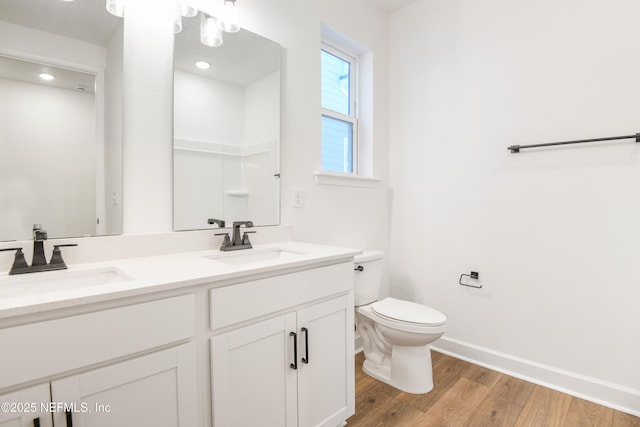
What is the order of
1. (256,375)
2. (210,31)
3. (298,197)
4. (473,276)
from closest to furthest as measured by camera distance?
1. (256,375)
2. (210,31)
3. (298,197)
4. (473,276)

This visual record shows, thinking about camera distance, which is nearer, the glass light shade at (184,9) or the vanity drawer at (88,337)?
the vanity drawer at (88,337)

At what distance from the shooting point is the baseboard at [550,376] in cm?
164

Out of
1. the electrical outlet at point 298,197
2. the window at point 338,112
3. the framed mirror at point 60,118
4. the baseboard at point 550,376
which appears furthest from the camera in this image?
the window at point 338,112

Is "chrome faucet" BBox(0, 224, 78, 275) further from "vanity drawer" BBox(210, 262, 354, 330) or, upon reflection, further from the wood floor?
the wood floor

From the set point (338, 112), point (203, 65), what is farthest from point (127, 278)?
point (338, 112)

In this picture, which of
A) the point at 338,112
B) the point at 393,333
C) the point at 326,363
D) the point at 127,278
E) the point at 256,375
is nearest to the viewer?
the point at 127,278

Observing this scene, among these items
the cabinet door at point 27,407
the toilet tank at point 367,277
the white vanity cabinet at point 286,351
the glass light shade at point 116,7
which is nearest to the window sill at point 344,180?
the toilet tank at point 367,277

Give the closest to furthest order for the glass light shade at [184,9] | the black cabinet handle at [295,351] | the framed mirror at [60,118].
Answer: the framed mirror at [60,118]
the black cabinet handle at [295,351]
the glass light shade at [184,9]

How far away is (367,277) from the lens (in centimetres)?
203

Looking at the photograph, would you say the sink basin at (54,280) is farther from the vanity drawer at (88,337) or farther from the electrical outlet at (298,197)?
the electrical outlet at (298,197)

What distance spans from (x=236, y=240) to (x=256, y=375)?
634mm

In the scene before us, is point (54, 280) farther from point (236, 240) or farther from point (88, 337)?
point (236, 240)

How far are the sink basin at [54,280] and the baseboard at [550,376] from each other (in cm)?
214

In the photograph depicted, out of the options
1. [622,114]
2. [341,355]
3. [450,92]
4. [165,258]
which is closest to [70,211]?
[165,258]
